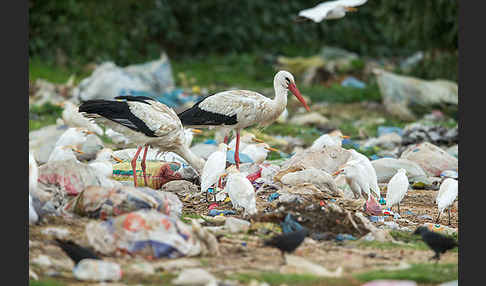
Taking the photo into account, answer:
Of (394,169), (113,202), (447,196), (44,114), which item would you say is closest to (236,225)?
(113,202)

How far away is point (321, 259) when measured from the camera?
173 inches

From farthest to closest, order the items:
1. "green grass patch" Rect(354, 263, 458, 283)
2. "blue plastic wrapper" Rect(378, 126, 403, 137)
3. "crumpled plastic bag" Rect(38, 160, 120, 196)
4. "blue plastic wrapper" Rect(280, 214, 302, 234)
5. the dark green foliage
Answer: the dark green foliage < "blue plastic wrapper" Rect(378, 126, 403, 137) < "crumpled plastic bag" Rect(38, 160, 120, 196) < "blue plastic wrapper" Rect(280, 214, 302, 234) < "green grass patch" Rect(354, 263, 458, 283)

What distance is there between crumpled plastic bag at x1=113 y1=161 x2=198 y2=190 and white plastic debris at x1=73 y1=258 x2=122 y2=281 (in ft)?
8.49

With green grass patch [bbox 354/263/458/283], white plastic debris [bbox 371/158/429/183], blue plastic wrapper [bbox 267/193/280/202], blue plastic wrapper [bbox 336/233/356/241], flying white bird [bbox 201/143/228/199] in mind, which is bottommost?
green grass patch [bbox 354/263/458/283]

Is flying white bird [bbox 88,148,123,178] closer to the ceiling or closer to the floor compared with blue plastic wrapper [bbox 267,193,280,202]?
closer to the ceiling

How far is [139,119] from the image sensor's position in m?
6.04

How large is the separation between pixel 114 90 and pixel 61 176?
21.5 feet

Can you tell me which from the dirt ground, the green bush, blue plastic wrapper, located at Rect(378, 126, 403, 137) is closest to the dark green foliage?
the green bush

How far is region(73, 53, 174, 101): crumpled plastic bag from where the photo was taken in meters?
Result: 11.6

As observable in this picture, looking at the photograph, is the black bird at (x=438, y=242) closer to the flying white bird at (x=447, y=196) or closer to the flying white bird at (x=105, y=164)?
the flying white bird at (x=447, y=196)

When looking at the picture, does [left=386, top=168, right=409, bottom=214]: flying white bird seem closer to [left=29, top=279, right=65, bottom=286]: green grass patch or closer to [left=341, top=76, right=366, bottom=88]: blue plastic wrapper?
[left=29, top=279, right=65, bottom=286]: green grass patch

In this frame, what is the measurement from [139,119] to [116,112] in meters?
0.20

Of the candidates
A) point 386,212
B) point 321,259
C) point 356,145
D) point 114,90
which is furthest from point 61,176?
point 114,90

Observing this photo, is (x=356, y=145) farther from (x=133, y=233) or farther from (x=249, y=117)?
(x=133, y=233)
